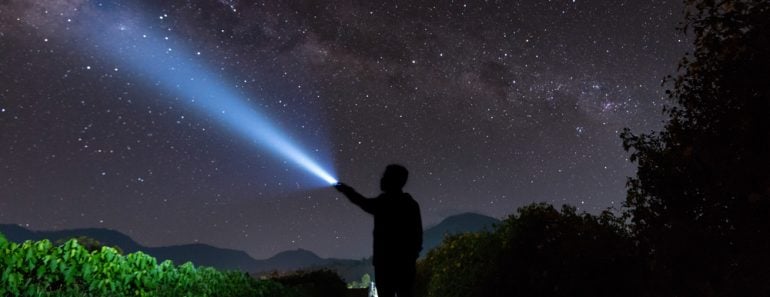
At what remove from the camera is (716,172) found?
9.81m

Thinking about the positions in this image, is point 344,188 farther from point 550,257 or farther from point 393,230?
point 550,257

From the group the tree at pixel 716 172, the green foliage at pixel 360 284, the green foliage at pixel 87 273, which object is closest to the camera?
the green foliage at pixel 87 273

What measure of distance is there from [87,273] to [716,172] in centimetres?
951

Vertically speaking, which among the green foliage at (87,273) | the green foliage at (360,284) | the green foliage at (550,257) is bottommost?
the green foliage at (87,273)

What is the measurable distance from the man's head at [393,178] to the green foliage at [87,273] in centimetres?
361

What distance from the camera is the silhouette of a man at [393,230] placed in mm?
6316

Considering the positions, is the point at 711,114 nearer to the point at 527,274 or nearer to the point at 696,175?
the point at 696,175

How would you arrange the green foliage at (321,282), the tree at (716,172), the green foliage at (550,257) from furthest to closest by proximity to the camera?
the green foliage at (321,282), the green foliage at (550,257), the tree at (716,172)

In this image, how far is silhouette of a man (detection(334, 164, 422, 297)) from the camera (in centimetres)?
632

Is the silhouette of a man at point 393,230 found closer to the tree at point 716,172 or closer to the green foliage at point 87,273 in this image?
the green foliage at point 87,273

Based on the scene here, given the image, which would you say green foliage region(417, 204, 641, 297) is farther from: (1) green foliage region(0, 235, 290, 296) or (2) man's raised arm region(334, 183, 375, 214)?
(2) man's raised arm region(334, 183, 375, 214)

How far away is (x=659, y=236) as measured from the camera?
11109mm

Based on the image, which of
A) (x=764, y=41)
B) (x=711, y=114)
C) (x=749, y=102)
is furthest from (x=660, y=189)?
(x=764, y=41)

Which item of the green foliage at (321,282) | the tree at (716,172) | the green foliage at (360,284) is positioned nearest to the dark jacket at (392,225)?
the tree at (716,172)
